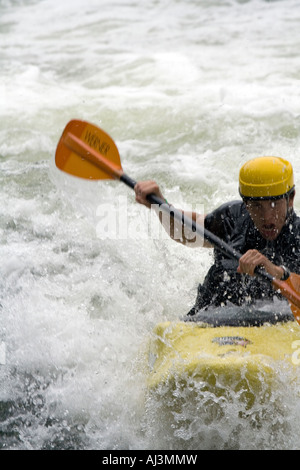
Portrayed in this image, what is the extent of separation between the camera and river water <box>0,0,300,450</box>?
3.05 metres

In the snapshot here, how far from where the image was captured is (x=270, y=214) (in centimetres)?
275

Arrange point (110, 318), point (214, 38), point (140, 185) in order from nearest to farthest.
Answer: point (140, 185), point (110, 318), point (214, 38)

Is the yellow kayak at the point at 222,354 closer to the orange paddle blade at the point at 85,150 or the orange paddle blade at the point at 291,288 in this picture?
the orange paddle blade at the point at 291,288

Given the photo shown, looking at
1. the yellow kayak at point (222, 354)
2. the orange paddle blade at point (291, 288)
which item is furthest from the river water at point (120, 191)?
the orange paddle blade at point (291, 288)

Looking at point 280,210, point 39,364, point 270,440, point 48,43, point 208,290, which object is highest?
point 280,210

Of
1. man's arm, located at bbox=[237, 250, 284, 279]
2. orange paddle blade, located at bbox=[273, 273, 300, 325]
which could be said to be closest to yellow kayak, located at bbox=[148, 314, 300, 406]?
orange paddle blade, located at bbox=[273, 273, 300, 325]

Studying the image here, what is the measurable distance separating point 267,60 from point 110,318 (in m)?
5.72

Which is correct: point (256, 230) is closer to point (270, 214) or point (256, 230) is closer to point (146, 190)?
point (270, 214)

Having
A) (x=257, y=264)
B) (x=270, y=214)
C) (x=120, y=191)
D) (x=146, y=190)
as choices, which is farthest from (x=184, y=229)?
(x=120, y=191)

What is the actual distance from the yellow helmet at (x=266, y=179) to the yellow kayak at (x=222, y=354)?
597 mm

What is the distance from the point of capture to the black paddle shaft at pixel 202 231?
2598mm

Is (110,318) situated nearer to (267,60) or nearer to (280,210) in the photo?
(280,210)

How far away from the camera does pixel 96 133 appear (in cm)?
353

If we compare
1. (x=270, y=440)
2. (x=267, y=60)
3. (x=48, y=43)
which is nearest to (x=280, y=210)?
(x=270, y=440)
